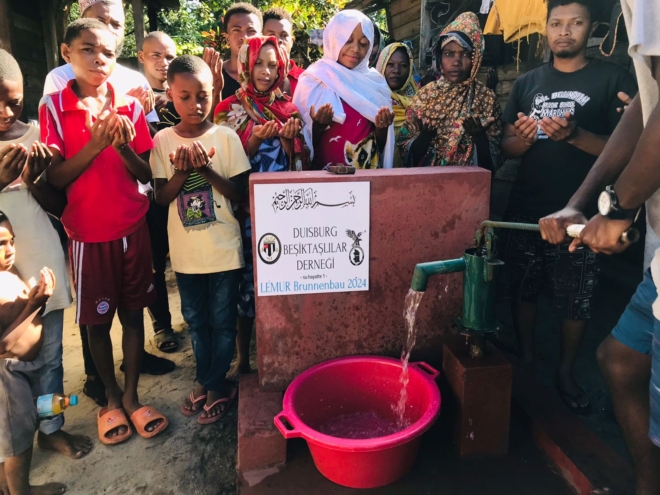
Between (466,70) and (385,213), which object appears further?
(466,70)

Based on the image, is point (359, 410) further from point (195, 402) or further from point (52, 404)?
point (52, 404)

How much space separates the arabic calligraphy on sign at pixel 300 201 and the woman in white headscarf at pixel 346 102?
74 cm

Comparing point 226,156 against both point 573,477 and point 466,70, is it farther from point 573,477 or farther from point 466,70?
point 573,477

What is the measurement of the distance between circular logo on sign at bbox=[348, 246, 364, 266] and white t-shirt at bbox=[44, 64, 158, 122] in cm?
143

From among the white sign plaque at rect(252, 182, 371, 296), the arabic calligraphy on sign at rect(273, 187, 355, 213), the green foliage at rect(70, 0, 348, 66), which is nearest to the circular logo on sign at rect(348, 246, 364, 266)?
the white sign plaque at rect(252, 182, 371, 296)

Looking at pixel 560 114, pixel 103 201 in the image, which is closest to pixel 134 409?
pixel 103 201

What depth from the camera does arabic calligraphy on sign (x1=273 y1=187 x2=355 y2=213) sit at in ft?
6.86

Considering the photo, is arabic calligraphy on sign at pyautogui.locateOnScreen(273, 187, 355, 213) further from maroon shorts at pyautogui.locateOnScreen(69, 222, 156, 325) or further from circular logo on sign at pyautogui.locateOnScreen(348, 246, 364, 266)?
maroon shorts at pyautogui.locateOnScreen(69, 222, 156, 325)

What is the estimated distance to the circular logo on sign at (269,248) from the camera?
212 centimetres

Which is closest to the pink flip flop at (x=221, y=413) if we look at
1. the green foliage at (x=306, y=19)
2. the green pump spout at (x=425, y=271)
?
the green pump spout at (x=425, y=271)

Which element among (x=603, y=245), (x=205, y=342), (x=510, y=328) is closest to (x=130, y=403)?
(x=205, y=342)

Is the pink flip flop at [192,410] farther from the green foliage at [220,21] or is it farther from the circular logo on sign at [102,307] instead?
the green foliage at [220,21]

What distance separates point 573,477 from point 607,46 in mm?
3139

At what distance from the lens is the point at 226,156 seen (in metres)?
2.41
